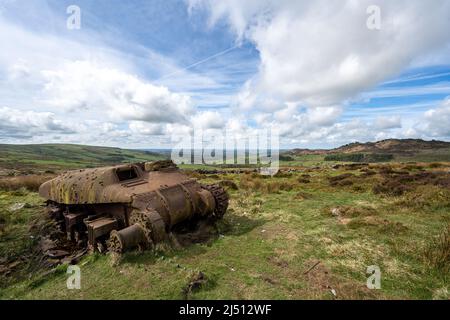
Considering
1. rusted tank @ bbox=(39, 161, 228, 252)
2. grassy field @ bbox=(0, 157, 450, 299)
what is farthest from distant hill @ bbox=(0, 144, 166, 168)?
grassy field @ bbox=(0, 157, 450, 299)

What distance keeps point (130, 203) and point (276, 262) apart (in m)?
4.46

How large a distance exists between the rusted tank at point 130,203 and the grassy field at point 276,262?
559 mm

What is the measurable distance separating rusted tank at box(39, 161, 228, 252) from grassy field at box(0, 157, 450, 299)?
56 cm

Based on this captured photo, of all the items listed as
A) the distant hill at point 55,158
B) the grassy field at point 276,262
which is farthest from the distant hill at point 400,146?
the grassy field at point 276,262

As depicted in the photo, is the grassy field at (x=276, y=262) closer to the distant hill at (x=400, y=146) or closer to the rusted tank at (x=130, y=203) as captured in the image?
A: the rusted tank at (x=130, y=203)

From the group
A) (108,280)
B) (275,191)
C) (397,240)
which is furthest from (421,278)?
(275,191)

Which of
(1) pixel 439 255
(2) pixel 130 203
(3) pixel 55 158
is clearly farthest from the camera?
(3) pixel 55 158

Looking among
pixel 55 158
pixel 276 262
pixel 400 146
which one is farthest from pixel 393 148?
pixel 55 158

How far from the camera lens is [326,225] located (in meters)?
9.88

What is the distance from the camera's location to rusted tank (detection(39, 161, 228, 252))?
6863 mm

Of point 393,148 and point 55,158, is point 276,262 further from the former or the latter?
point 55,158

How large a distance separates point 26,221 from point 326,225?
13.4 meters

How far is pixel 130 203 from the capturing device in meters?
7.46
